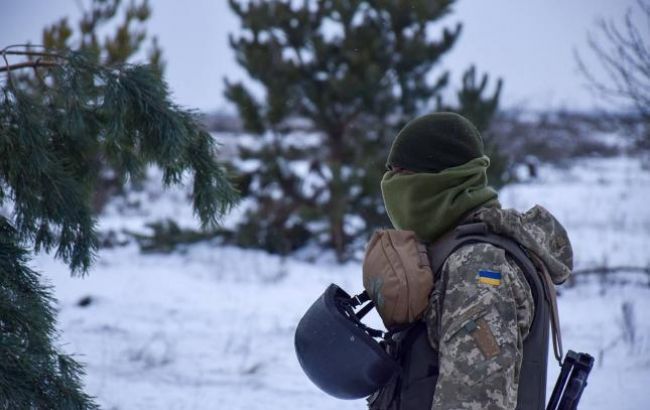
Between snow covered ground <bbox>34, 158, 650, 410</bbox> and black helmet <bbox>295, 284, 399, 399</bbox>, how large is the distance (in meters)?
1.18

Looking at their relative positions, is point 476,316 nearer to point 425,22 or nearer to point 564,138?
point 425,22

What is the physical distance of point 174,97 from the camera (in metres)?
2.55

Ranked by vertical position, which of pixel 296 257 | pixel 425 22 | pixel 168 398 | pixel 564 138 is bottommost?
pixel 168 398

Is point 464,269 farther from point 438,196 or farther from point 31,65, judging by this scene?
point 31,65

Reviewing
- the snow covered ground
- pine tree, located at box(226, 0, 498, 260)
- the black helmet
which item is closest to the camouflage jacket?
the black helmet

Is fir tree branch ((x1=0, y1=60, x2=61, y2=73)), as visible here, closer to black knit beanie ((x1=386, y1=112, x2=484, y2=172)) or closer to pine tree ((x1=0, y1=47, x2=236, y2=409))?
pine tree ((x1=0, y1=47, x2=236, y2=409))

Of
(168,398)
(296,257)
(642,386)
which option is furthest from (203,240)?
(642,386)

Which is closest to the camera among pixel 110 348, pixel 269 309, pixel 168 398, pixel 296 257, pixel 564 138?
pixel 168 398

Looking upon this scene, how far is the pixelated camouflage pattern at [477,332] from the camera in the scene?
1.55 metres

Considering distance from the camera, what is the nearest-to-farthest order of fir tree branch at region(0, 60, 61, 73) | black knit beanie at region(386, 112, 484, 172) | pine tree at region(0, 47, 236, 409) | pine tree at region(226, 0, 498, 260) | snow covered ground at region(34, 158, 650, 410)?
black knit beanie at region(386, 112, 484, 172) → pine tree at region(0, 47, 236, 409) → fir tree branch at region(0, 60, 61, 73) → snow covered ground at region(34, 158, 650, 410) → pine tree at region(226, 0, 498, 260)

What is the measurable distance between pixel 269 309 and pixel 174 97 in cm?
423

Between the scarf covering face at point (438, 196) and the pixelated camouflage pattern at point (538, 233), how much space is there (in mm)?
55

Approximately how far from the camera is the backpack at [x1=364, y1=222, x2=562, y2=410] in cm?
165

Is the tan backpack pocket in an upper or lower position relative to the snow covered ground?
lower
